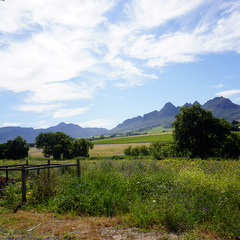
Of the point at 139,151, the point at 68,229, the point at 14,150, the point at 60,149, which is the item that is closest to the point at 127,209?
the point at 68,229

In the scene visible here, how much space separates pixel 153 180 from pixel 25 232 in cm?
471

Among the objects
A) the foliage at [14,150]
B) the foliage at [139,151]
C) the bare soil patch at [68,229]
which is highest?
the foliage at [14,150]

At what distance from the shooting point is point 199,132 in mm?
24328

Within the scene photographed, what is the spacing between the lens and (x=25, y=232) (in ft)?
17.0

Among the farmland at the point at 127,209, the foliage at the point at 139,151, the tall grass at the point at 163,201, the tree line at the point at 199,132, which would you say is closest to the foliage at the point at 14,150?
the foliage at the point at 139,151

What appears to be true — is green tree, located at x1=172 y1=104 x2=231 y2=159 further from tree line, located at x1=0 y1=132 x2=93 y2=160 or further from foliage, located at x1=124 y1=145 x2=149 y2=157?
tree line, located at x1=0 y1=132 x2=93 y2=160

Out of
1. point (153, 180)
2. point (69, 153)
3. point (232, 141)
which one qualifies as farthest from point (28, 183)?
point (69, 153)

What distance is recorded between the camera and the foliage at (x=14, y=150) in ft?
140

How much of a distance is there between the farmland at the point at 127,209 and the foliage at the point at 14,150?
3885 centimetres

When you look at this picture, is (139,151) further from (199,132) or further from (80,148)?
(199,132)

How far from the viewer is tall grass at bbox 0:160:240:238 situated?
5.20 meters

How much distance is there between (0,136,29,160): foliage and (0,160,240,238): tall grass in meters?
39.3

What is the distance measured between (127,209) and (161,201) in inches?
45.4

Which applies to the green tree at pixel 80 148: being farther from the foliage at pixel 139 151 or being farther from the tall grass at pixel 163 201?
the tall grass at pixel 163 201
